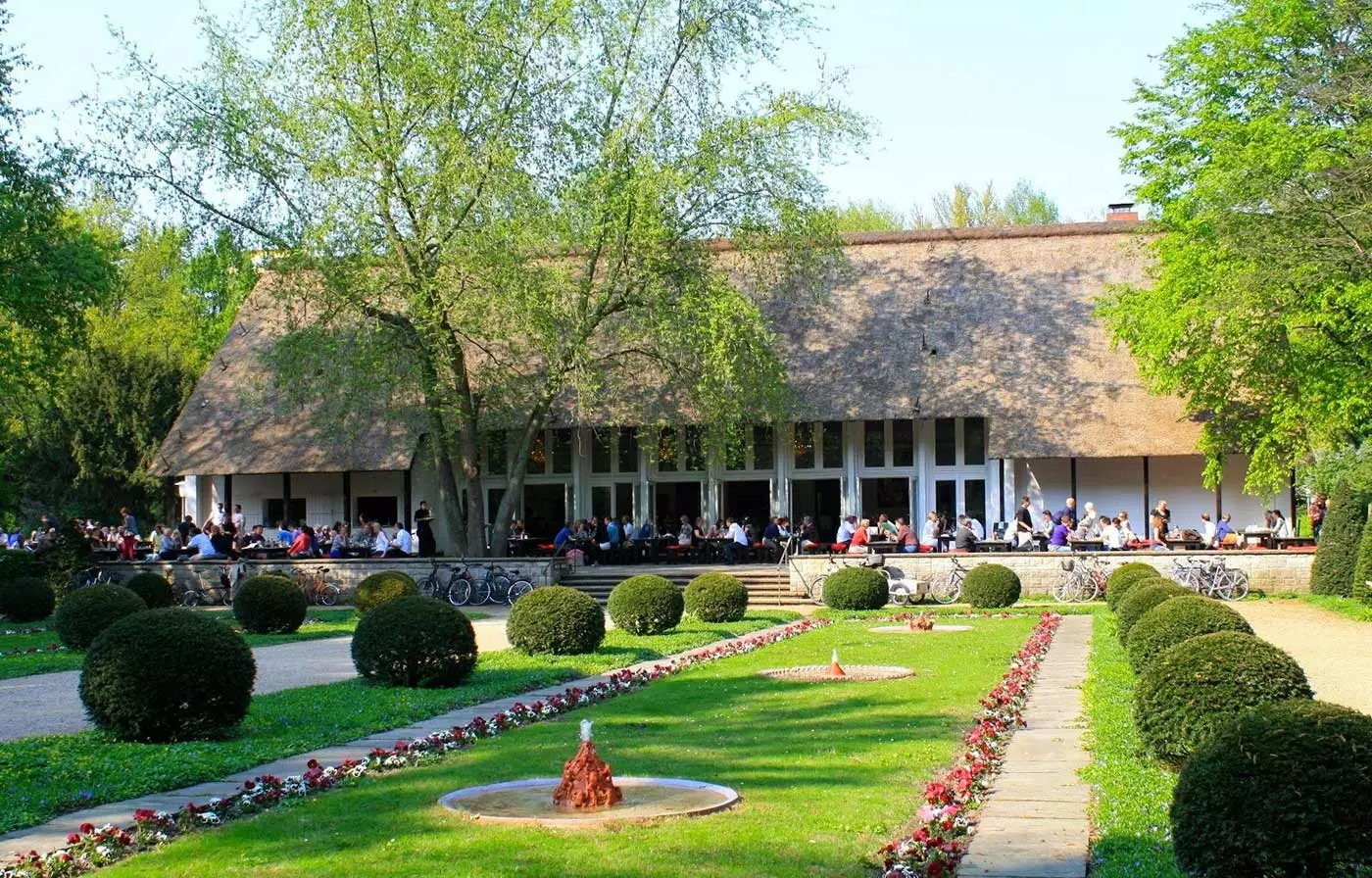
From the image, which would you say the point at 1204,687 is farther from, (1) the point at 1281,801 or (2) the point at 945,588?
(2) the point at 945,588

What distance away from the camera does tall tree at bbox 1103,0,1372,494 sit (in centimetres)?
2339

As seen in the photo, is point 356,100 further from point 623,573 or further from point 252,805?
point 252,805

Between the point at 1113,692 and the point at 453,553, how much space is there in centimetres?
2487

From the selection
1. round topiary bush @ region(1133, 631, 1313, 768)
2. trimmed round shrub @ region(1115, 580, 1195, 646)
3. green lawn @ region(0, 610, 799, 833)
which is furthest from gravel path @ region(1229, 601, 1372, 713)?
green lawn @ region(0, 610, 799, 833)

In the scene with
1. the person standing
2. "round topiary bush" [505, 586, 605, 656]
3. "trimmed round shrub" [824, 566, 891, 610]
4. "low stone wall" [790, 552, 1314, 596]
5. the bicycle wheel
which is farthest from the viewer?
the person standing

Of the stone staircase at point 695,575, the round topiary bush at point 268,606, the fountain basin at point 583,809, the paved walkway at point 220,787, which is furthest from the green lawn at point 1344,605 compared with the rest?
the fountain basin at point 583,809

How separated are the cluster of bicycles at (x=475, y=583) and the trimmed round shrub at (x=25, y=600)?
321 inches

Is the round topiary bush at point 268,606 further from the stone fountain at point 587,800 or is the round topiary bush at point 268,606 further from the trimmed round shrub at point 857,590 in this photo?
the stone fountain at point 587,800

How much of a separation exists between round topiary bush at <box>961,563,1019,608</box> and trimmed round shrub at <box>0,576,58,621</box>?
1787cm

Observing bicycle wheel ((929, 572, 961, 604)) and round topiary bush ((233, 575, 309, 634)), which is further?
bicycle wheel ((929, 572, 961, 604))

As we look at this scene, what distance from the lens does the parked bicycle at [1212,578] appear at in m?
28.9

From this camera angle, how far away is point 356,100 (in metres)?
31.4

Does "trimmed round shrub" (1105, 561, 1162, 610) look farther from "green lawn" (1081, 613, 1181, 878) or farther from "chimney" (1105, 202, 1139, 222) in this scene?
→ "chimney" (1105, 202, 1139, 222)

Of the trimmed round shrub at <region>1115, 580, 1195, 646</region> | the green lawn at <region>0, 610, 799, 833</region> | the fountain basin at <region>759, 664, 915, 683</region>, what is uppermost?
the trimmed round shrub at <region>1115, 580, 1195, 646</region>
